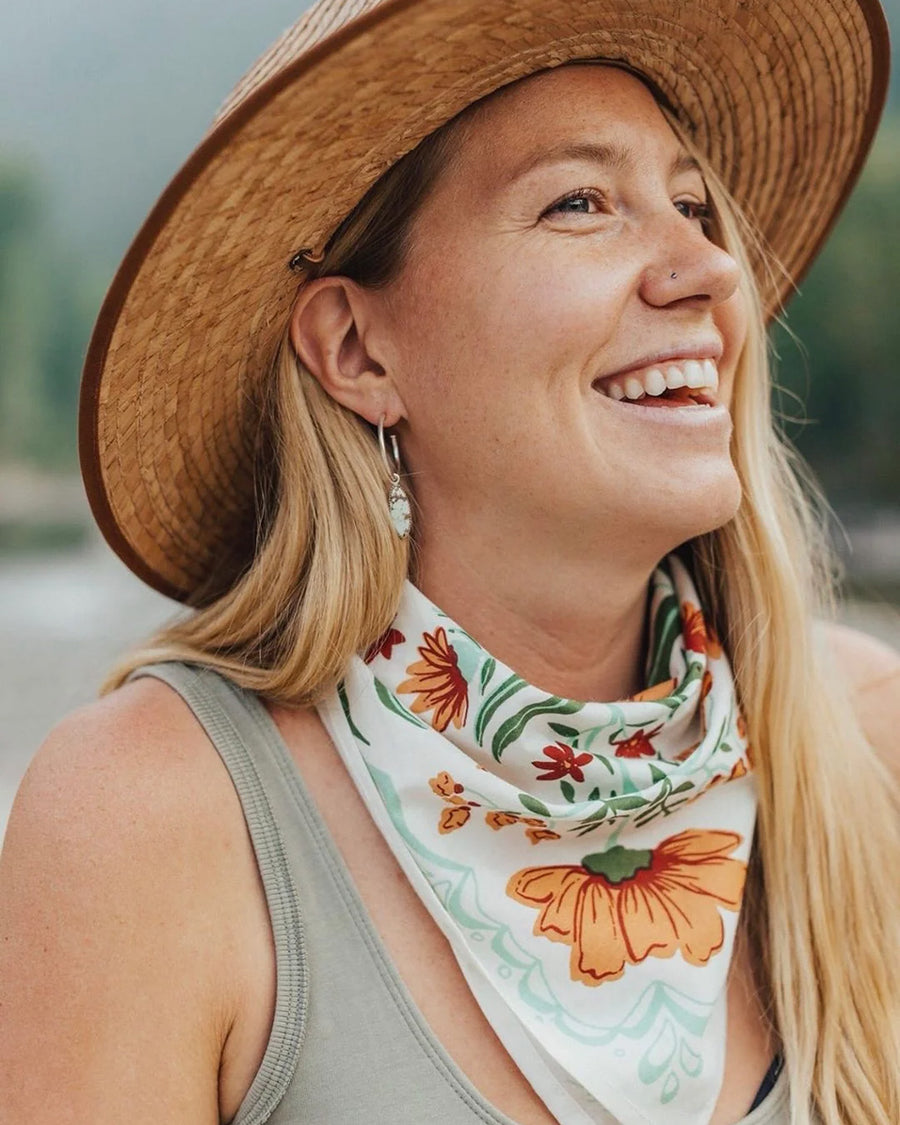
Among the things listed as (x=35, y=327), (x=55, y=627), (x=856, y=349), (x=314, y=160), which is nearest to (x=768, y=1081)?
(x=314, y=160)

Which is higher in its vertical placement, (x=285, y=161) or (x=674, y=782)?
(x=285, y=161)

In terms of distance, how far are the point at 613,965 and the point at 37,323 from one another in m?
24.8

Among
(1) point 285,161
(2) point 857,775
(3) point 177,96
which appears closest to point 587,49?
(1) point 285,161

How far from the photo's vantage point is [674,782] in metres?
1.61

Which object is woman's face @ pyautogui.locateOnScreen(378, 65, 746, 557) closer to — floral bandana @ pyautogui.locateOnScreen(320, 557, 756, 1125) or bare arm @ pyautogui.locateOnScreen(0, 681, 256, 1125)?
floral bandana @ pyautogui.locateOnScreen(320, 557, 756, 1125)

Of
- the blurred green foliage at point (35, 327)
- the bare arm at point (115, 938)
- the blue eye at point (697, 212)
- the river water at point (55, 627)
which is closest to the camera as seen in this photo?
the bare arm at point (115, 938)

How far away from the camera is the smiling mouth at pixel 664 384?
1651 mm

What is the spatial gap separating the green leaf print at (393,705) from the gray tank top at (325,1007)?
149mm

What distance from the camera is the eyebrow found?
164cm

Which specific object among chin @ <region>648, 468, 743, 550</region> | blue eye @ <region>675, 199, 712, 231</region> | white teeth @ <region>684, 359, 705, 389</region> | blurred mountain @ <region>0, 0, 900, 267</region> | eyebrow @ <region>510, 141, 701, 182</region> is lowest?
chin @ <region>648, 468, 743, 550</region>

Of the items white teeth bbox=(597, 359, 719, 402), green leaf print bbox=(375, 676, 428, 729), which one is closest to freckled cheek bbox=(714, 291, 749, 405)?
white teeth bbox=(597, 359, 719, 402)

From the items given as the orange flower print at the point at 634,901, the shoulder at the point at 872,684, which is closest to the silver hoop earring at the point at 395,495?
the orange flower print at the point at 634,901

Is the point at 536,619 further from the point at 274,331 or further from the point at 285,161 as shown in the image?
the point at 285,161

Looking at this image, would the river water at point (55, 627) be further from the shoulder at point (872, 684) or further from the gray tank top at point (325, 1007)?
the gray tank top at point (325, 1007)
